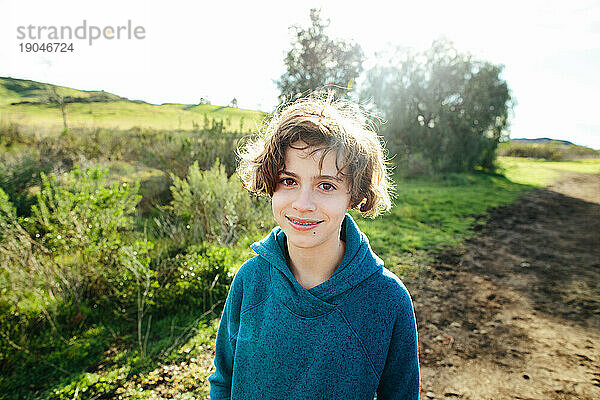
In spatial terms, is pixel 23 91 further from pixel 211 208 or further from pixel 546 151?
pixel 546 151

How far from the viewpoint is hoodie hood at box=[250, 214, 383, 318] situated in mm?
1359

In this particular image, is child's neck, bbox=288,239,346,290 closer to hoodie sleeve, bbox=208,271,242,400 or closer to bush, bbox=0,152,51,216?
hoodie sleeve, bbox=208,271,242,400

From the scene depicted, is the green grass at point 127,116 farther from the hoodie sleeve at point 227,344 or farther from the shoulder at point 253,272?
the hoodie sleeve at point 227,344

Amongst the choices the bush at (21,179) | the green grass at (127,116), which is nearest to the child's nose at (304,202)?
the green grass at (127,116)

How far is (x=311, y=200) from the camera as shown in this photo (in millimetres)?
1357

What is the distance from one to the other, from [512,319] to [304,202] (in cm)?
358

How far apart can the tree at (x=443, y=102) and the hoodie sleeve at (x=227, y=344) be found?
645 inches

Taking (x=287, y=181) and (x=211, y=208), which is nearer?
(x=287, y=181)

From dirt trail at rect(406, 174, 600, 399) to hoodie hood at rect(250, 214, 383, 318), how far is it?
192cm

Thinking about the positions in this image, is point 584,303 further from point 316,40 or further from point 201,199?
point 316,40

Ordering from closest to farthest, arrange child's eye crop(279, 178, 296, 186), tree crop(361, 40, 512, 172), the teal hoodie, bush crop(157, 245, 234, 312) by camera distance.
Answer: the teal hoodie < child's eye crop(279, 178, 296, 186) < bush crop(157, 245, 234, 312) < tree crop(361, 40, 512, 172)

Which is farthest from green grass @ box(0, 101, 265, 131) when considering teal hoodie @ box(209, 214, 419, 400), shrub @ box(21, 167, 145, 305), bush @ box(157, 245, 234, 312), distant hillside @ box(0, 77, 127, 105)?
shrub @ box(21, 167, 145, 305)

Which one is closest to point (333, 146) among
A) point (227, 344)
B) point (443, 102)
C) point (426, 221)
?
point (227, 344)

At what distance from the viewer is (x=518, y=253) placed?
5.97 m
